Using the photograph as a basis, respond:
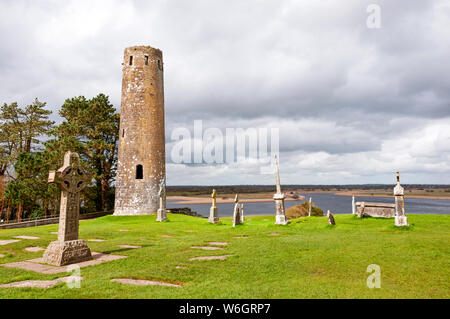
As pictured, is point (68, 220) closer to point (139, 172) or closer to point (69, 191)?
point (69, 191)

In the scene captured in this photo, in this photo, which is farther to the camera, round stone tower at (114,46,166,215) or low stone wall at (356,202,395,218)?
round stone tower at (114,46,166,215)

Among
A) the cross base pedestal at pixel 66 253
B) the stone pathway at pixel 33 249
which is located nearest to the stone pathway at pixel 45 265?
the cross base pedestal at pixel 66 253

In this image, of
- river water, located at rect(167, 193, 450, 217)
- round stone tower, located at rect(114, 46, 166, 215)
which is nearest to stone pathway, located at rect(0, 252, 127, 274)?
round stone tower, located at rect(114, 46, 166, 215)

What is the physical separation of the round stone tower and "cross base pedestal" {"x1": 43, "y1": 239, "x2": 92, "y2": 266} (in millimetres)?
18227

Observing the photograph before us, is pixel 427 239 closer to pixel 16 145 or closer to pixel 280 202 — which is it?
pixel 280 202

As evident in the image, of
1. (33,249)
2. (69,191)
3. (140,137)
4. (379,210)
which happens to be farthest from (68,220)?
(140,137)

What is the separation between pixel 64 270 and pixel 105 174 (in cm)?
2700

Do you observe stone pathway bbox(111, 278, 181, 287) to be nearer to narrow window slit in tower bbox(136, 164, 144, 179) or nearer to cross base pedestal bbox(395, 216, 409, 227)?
cross base pedestal bbox(395, 216, 409, 227)

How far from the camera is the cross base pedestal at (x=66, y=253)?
22.1 feet

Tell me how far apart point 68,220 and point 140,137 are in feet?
62.8

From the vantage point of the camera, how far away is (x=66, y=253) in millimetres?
6809

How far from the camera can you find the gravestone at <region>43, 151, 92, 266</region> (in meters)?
6.85

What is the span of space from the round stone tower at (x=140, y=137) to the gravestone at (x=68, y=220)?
17.8 metres

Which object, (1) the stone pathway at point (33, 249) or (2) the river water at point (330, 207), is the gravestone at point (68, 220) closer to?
(1) the stone pathway at point (33, 249)
